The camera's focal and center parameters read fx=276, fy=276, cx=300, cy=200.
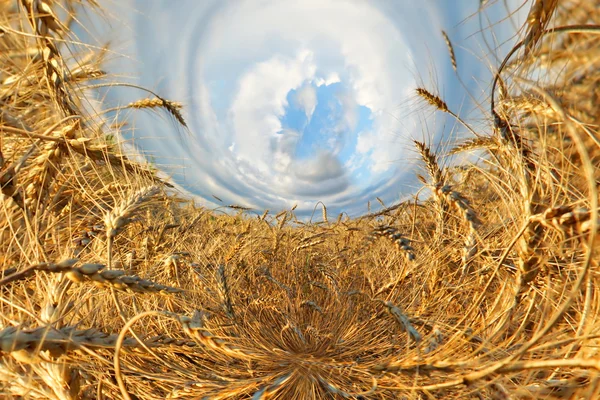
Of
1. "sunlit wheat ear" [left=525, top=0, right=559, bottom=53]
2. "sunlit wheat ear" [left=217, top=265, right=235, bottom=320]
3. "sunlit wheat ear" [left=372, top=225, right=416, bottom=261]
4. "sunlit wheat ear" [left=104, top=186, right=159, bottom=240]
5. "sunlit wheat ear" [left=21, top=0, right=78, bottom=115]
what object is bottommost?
"sunlit wheat ear" [left=217, top=265, right=235, bottom=320]

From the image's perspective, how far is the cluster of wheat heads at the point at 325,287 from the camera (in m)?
0.44

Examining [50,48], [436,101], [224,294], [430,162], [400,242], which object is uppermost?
[436,101]

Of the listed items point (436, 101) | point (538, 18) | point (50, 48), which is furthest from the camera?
point (436, 101)

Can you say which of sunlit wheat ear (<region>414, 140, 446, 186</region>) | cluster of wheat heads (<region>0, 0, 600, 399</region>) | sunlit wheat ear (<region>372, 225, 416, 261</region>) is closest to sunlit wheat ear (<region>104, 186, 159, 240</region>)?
cluster of wheat heads (<region>0, 0, 600, 399</region>)

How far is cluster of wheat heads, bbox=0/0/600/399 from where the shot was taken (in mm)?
440

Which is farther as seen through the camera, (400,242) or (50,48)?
(400,242)

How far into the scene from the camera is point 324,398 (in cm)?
76

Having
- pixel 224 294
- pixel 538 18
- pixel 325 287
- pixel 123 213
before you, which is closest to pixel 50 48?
pixel 123 213

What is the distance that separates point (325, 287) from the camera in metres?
1.38

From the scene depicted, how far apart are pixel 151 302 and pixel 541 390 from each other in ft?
3.79

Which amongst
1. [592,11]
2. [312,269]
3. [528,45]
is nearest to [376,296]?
[312,269]

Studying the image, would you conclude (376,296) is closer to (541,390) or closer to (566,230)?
(541,390)

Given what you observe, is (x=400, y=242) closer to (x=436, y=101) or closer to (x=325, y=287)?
(x=325, y=287)

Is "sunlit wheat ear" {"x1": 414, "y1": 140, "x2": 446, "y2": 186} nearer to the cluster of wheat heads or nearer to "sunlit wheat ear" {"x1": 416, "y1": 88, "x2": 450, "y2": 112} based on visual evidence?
the cluster of wheat heads
